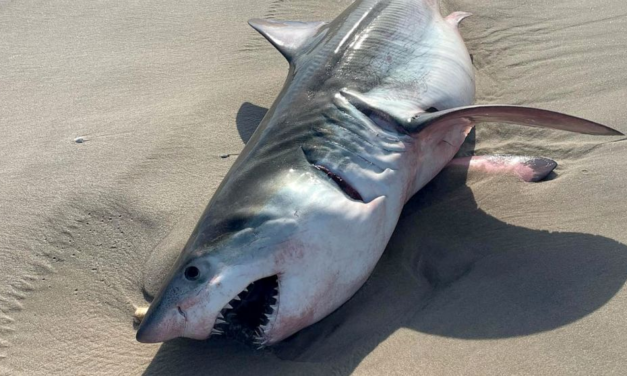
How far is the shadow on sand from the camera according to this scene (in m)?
2.78

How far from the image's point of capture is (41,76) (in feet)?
17.6

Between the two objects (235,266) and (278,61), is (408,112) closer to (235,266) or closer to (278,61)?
(235,266)

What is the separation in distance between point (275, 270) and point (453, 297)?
0.81 metres

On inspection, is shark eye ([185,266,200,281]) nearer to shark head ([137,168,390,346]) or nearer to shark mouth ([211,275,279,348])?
shark head ([137,168,390,346])

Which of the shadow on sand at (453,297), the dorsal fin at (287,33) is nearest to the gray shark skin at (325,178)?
the shadow on sand at (453,297)

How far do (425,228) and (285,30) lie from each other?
2236 millimetres

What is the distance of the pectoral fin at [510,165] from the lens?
3.62 meters

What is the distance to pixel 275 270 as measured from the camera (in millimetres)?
2688

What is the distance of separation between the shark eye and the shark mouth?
0.18 m

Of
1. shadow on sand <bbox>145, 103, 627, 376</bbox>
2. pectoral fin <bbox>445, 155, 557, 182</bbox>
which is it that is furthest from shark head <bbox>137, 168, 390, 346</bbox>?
pectoral fin <bbox>445, 155, 557, 182</bbox>

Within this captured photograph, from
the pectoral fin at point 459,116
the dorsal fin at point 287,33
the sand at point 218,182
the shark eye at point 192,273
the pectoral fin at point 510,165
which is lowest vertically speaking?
the sand at point 218,182

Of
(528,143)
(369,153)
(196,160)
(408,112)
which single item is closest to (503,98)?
(528,143)

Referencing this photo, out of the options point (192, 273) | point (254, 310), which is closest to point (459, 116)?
point (254, 310)

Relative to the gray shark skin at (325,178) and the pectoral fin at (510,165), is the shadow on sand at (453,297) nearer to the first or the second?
the gray shark skin at (325,178)
